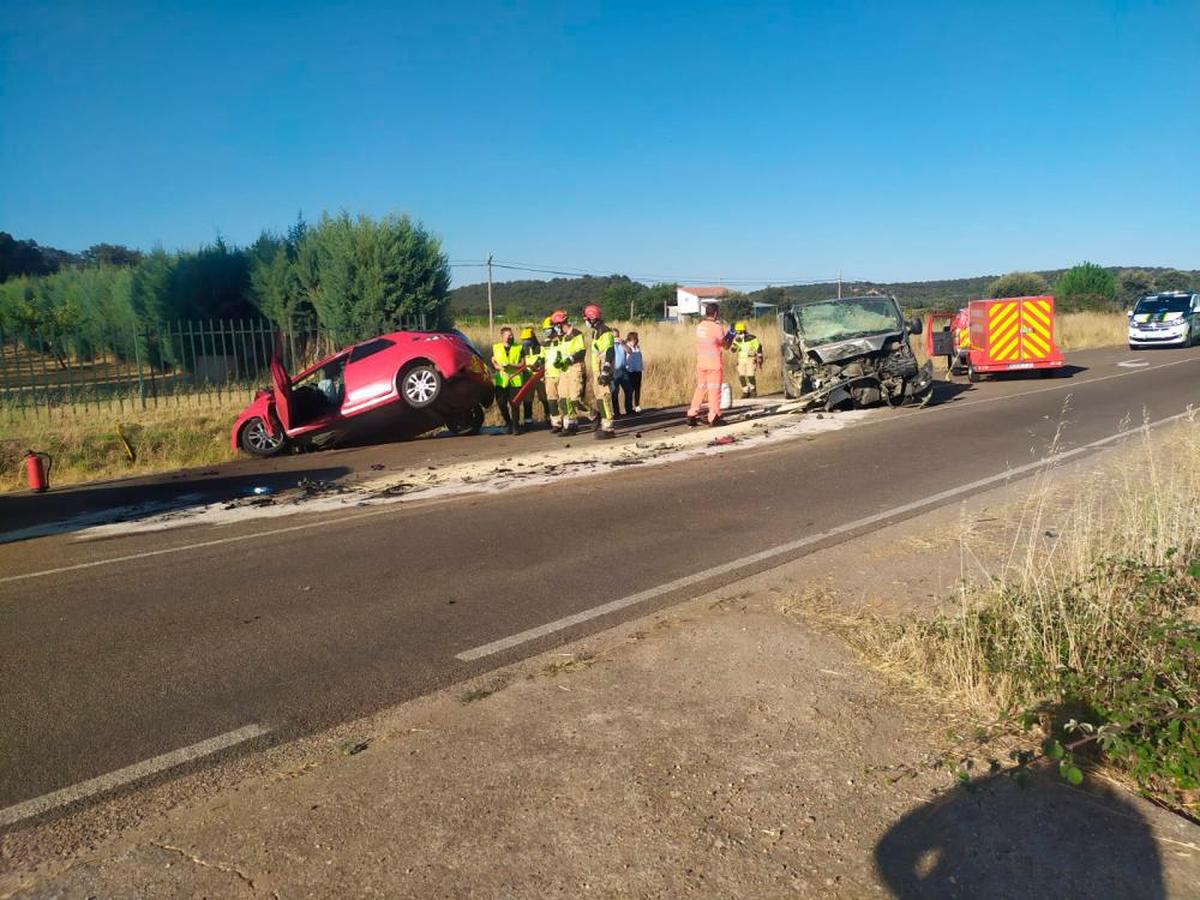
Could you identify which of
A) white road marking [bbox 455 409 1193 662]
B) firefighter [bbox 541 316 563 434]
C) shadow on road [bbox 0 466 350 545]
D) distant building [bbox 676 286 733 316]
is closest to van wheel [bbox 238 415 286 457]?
shadow on road [bbox 0 466 350 545]

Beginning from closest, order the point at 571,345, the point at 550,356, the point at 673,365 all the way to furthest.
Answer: the point at 571,345, the point at 550,356, the point at 673,365

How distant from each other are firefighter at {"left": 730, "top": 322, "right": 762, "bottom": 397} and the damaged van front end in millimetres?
2306

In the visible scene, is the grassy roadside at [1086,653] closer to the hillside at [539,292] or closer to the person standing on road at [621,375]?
the person standing on road at [621,375]

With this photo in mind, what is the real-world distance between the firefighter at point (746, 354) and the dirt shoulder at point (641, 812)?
14.7m

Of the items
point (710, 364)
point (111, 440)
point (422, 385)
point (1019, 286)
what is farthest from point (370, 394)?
point (1019, 286)

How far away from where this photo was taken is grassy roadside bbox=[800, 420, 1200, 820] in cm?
318

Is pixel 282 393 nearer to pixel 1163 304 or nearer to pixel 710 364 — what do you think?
pixel 710 364

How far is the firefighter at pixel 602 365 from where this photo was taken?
13609 millimetres

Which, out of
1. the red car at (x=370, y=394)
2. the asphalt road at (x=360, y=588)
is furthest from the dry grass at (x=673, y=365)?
the asphalt road at (x=360, y=588)

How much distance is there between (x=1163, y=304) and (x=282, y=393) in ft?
96.1

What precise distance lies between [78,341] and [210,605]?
1484 centimetres

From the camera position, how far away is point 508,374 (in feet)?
49.8

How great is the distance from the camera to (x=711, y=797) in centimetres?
327

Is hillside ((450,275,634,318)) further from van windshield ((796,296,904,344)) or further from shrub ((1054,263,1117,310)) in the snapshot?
van windshield ((796,296,904,344))
